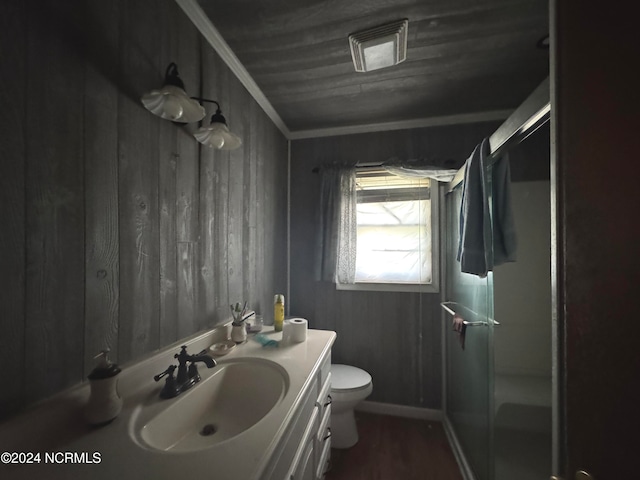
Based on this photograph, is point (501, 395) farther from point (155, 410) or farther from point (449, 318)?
point (155, 410)

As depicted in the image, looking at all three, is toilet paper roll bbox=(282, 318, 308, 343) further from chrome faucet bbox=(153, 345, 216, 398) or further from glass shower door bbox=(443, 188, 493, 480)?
glass shower door bbox=(443, 188, 493, 480)

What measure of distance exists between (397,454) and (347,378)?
0.55 m

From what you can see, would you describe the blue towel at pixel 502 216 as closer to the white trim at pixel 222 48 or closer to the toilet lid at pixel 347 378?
the toilet lid at pixel 347 378

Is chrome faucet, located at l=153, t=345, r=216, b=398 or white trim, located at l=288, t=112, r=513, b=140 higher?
white trim, located at l=288, t=112, r=513, b=140

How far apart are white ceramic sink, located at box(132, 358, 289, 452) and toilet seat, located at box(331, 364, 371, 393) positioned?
79 cm

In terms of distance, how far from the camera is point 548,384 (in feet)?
4.84

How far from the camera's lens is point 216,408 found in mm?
904

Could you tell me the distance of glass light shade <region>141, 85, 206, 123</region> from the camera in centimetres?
Answer: 80

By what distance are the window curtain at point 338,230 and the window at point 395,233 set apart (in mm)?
92

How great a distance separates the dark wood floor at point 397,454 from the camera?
4.78 feet

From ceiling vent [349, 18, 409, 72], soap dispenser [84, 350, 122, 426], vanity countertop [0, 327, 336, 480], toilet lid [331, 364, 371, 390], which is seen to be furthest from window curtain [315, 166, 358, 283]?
soap dispenser [84, 350, 122, 426]

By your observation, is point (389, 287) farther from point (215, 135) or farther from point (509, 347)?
point (215, 135)

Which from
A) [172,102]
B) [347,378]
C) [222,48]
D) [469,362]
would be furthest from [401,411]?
[222,48]

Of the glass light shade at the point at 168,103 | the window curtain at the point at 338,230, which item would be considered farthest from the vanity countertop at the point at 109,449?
the window curtain at the point at 338,230
